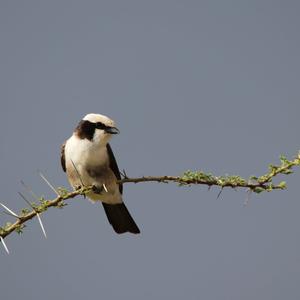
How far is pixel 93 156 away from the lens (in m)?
6.36

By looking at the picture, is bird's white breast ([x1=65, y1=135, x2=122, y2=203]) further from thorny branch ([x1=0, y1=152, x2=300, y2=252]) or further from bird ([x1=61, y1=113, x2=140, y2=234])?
thorny branch ([x1=0, y1=152, x2=300, y2=252])

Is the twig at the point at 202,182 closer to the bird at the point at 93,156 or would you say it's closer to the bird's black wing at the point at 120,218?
the bird at the point at 93,156

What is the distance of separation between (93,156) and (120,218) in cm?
146

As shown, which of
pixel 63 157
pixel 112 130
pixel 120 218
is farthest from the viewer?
pixel 120 218

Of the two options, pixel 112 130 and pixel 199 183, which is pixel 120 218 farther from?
pixel 199 183

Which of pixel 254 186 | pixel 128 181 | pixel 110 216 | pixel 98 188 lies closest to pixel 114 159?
pixel 98 188

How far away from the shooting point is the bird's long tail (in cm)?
746

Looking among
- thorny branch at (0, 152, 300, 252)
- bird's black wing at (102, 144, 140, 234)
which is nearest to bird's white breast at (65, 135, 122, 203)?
bird's black wing at (102, 144, 140, 234)

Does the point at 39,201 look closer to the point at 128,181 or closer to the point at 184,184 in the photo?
the point at 128,181

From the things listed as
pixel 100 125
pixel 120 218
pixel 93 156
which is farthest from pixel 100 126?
pixel 120 218

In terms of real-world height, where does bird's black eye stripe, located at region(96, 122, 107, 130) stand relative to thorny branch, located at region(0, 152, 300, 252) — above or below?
above

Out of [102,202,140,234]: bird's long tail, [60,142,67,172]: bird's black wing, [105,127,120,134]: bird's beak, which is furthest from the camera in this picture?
[102,202,140,234]: bird's long tail

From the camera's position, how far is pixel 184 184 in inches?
117

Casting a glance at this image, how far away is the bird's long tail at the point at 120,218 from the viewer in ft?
24.5
